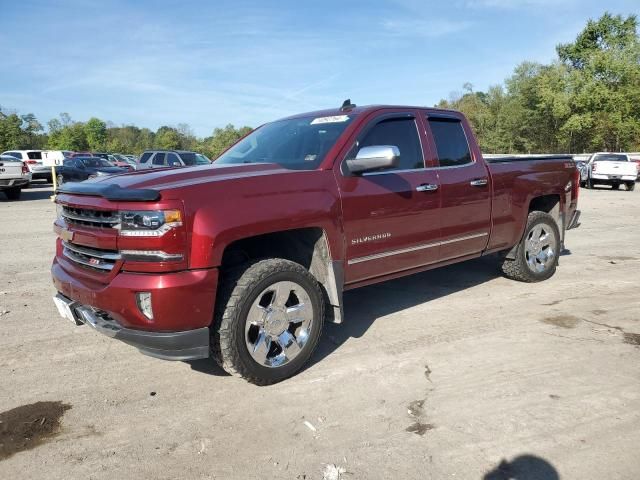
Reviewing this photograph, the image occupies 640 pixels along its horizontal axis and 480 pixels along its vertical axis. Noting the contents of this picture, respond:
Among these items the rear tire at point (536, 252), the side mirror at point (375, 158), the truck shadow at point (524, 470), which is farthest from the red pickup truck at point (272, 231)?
the truck shadow at point (524, 470)

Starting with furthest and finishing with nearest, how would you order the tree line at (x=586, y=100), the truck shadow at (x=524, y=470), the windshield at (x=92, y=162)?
the tree line at (x=586, y=100), the windshield at (x=92, y=162), the truck shadow at (x=524, y=470)

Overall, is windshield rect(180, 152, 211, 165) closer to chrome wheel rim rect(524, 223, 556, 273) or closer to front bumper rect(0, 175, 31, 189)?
front bumper rect(0, 175, 31, 189)

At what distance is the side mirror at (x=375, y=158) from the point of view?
3561mm

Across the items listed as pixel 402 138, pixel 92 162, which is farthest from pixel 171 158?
pixel 402 138

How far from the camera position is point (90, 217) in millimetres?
3203

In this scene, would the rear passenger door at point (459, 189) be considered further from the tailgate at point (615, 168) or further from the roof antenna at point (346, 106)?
the tailgate at point (615, 168)

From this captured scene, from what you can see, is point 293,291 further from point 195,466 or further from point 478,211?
point 478,211

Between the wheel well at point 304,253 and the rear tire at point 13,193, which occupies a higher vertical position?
the wheel well at point 304,253

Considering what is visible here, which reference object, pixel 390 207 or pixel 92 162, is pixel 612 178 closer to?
pixel 390 207

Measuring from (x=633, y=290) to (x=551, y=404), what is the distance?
10.8 feet

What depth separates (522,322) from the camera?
454cm

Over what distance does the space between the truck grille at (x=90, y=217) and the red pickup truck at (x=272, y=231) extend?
1cm

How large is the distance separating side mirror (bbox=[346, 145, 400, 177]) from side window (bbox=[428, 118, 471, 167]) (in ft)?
3.81

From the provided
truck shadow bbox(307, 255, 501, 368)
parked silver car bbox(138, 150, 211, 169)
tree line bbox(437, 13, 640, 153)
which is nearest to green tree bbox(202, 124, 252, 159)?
tree line bbox(437, 13, 640, 153)
